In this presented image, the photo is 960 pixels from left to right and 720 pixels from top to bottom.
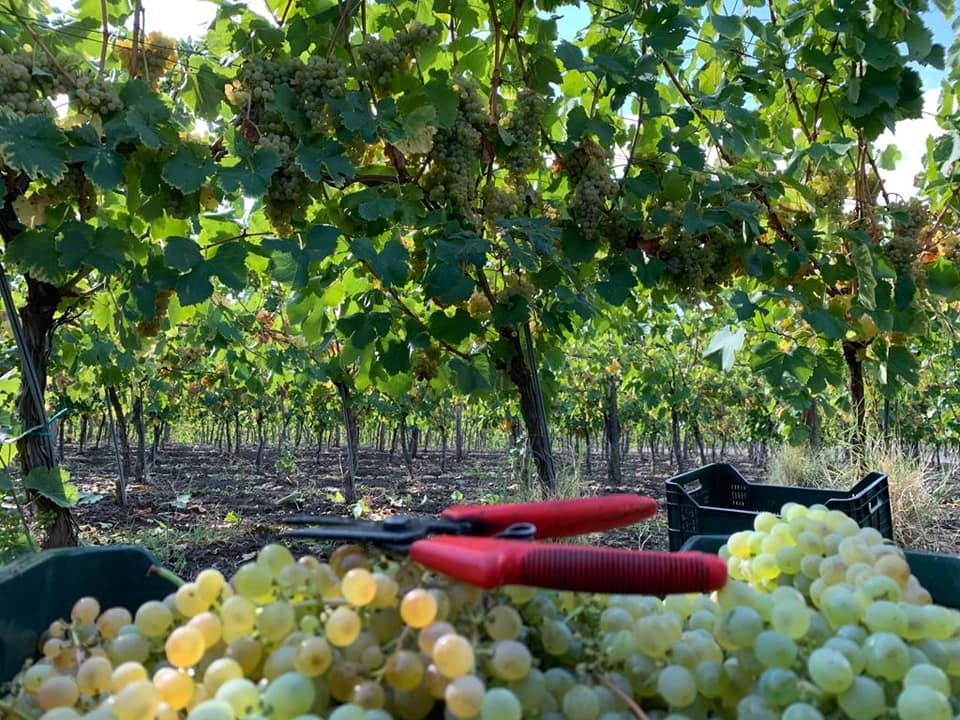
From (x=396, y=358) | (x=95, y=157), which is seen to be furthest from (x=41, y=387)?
(x=396, y=358)

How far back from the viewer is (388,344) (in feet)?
8.26

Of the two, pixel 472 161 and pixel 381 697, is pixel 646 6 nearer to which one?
pixel 472 161

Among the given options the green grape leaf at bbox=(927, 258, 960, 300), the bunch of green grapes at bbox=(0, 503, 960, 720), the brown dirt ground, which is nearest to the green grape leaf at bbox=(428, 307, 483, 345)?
the brown dirt ground

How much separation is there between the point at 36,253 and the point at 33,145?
0.36 m

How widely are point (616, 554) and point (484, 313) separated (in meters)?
1.90

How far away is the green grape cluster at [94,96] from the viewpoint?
1501 mm

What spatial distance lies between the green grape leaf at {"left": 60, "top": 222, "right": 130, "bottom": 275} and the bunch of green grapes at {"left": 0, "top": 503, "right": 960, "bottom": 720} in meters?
1.19

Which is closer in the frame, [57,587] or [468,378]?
[57,587]

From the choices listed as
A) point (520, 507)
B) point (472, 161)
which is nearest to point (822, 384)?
point (472, 161)

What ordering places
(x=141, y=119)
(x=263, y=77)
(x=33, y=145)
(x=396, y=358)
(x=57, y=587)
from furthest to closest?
(x=396, y=358) < (x=263, y=77) < (x=141, y=119) < (x=33, y=145) < (x=57, y=587)

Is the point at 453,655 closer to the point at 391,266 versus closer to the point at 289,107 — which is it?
the point at 391,266

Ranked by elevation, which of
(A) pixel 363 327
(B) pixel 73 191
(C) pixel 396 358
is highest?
(B) pixel 73 191

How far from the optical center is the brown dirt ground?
501cm

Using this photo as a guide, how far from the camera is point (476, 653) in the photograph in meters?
0.54
